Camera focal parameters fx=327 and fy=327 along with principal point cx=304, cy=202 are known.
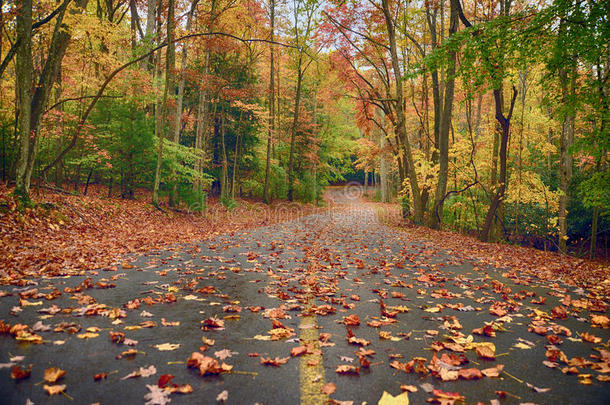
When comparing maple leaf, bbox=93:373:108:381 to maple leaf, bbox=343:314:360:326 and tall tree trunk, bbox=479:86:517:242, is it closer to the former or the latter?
maple leaf, bbox=343:314:360:326

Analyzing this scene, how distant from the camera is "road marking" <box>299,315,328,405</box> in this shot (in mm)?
2312

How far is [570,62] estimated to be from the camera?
7.81 m

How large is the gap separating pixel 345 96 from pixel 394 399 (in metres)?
18.4

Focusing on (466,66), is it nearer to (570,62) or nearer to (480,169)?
(570,62)

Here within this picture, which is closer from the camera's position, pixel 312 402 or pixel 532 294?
pixel 312 402

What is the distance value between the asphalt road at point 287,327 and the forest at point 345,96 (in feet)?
18.1

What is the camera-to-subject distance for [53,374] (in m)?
2.41

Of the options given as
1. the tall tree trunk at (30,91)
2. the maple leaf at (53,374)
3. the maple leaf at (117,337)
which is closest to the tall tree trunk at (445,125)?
the tall tree trunk at (30,91)

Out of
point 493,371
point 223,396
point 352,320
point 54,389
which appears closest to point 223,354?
point 223,396

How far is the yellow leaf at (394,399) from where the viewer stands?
7.41 feet

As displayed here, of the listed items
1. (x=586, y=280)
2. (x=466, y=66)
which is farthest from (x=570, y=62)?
(x=586, y=280)

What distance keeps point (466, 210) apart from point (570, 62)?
1087cm

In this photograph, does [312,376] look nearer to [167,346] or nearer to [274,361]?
[274,361]

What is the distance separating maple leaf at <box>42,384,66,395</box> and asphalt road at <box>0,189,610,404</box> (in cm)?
3
